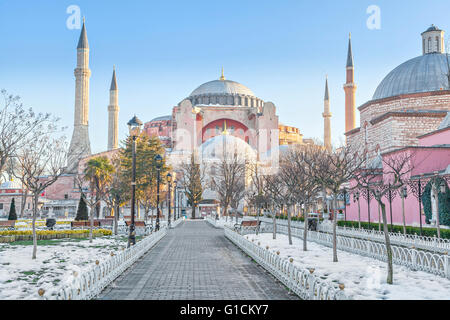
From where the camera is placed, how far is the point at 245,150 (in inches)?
2402

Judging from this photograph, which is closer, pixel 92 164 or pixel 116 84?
pixel 92 164

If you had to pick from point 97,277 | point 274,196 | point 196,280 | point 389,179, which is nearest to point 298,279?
point 196,280

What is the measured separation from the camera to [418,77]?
34500 mm

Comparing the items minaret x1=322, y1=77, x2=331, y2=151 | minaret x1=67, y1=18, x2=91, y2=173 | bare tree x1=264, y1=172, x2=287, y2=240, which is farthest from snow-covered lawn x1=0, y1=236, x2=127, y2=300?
minaret x1=322, y1=77, x2=331, y2=151

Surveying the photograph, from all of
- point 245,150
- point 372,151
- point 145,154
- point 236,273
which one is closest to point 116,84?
point 245,150

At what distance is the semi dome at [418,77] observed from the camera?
33750 millimetres

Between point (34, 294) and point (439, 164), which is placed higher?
point (439, 164)

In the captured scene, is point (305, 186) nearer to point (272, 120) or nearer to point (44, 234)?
point (44, 234)

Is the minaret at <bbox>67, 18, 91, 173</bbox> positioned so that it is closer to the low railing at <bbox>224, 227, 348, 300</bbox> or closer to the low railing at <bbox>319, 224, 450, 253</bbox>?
the low railing at <bbox>319, 224, 450, 253</bbox>

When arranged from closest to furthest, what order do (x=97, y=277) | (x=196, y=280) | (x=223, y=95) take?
(x=97, y=277)
(x=196, y=280)
(x=223, y=95)

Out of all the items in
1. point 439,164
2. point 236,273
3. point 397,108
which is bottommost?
point 236,273

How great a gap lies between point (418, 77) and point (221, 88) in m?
47.9

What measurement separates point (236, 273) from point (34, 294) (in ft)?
14.4

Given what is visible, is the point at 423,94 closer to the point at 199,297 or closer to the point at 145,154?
the point at 145,154
